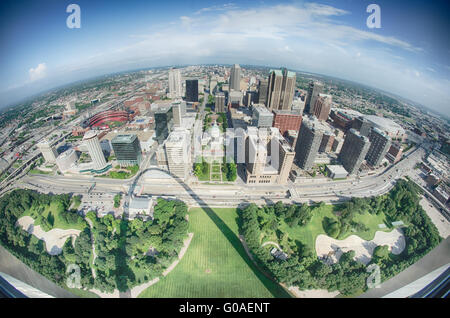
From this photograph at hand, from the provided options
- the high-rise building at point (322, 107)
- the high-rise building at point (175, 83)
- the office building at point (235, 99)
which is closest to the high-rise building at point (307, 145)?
the high-rise building at point (322, 107)

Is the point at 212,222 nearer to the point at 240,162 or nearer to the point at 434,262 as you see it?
the point at 240,162

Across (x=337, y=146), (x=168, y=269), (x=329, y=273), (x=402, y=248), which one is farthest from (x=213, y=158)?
(x=402, y=248)

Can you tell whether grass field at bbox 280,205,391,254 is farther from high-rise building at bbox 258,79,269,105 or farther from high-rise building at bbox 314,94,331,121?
high-rise building at bbox 258,79,269,105

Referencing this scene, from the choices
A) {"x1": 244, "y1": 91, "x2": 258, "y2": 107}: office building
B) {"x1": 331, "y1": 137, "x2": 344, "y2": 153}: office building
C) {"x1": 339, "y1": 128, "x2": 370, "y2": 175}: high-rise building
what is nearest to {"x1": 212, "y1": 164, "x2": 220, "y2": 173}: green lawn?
{"x1": 339, "y1": 128, "x2": 370, "y2": 175}: high-rise building

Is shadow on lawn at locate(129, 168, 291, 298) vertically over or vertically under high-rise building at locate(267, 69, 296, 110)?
under

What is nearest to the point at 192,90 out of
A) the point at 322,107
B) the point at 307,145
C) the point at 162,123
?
the point at 162,123

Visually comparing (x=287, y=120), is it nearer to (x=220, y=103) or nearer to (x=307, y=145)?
(x=307, y=145)
